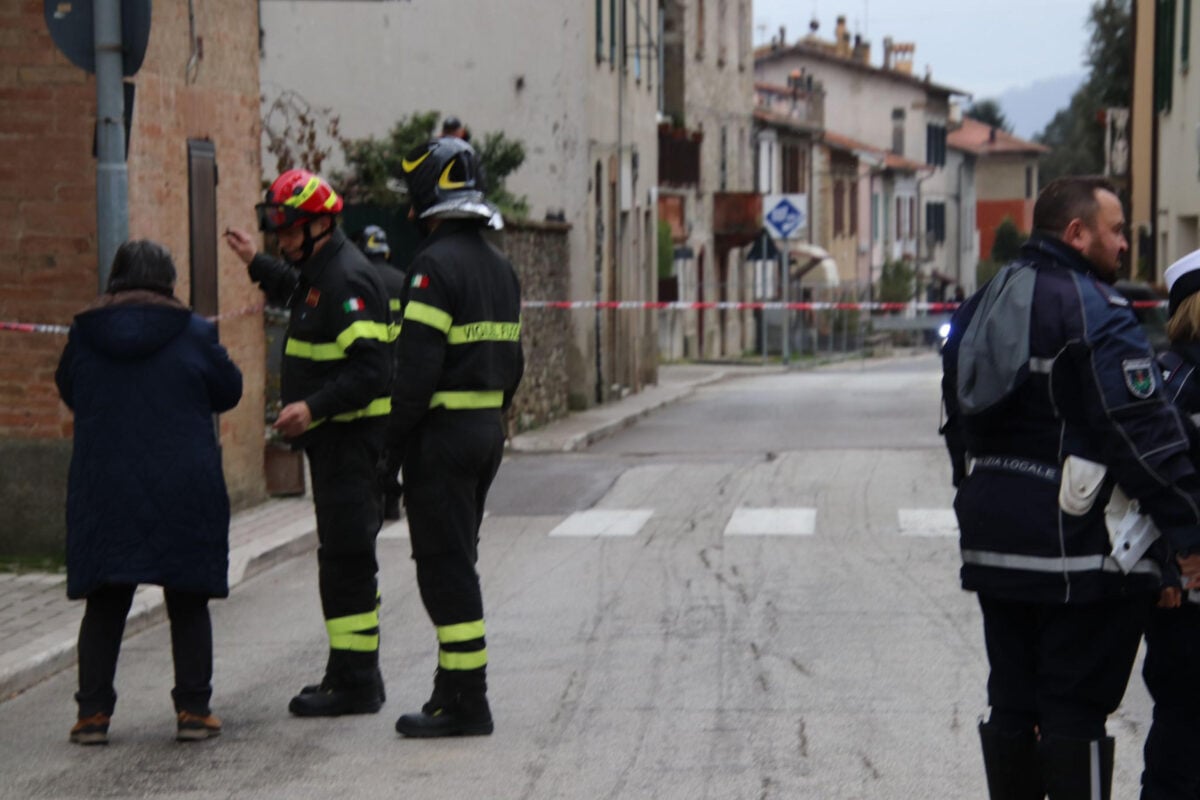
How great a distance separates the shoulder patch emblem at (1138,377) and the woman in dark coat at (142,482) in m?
3.42

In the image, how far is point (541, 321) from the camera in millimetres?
22891

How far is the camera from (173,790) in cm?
643

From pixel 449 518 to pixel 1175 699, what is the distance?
2717mm

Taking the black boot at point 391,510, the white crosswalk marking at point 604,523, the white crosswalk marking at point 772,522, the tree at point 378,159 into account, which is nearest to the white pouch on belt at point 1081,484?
the white crosswalk marking at point 772,522

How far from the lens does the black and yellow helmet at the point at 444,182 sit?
721 centimetres

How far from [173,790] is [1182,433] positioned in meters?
3.32

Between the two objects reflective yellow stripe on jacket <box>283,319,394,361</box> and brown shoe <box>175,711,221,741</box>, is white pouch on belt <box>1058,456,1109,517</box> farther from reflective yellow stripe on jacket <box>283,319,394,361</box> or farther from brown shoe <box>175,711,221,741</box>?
brown shoe <box>175,711,221,741</box>

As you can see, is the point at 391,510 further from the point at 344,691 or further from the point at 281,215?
the point at 281,215

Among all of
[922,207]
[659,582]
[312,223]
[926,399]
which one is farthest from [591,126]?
[922,207]

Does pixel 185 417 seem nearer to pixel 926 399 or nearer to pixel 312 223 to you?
pixel 312 223

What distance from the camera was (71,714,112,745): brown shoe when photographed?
712cm

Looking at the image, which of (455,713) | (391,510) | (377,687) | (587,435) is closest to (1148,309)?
(587,435)

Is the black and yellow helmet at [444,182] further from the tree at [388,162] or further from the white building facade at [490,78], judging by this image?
the white building facade at [490,78]

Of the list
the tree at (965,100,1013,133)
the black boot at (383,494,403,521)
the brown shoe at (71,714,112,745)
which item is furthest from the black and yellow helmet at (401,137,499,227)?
the tree at (965,100,1013,133)
